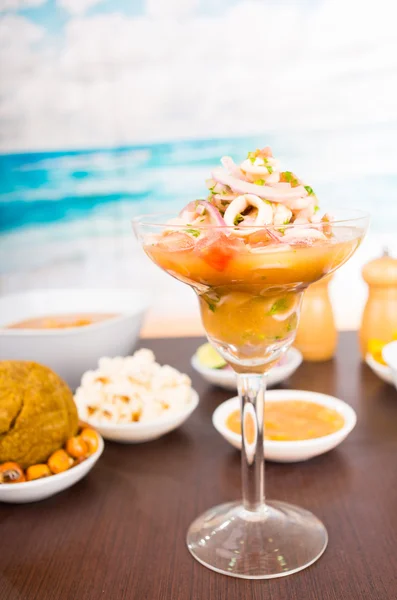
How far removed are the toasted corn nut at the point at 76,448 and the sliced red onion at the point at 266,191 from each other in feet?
1.66

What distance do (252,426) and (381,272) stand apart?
0.79 m

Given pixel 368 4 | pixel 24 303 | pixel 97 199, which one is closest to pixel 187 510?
pixel 24 303

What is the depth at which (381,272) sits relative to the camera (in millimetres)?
1595

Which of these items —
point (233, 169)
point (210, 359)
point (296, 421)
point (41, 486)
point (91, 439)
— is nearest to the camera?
point (233, 169)

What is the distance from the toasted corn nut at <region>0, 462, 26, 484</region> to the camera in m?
0.98

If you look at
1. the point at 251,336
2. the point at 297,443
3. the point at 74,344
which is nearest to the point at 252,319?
the point at 251,336

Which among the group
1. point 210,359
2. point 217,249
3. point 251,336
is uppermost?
point 217,249

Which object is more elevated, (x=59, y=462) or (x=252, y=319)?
(x=252, y=319)

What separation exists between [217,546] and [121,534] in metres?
0.14

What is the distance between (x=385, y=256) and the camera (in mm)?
1647

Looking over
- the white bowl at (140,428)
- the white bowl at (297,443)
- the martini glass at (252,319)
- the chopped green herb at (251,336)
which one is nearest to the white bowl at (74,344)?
the white bowl at (140,428)

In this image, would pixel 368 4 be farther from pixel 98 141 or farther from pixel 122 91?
pixel 98 141

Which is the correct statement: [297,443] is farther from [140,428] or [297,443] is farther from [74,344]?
[74,344]

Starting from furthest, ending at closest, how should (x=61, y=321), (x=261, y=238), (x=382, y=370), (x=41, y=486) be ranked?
1. (x=61, y=321)
2. (x=382, y=370)
3. (x=41, y=486)
4. (x=261, y=238)
